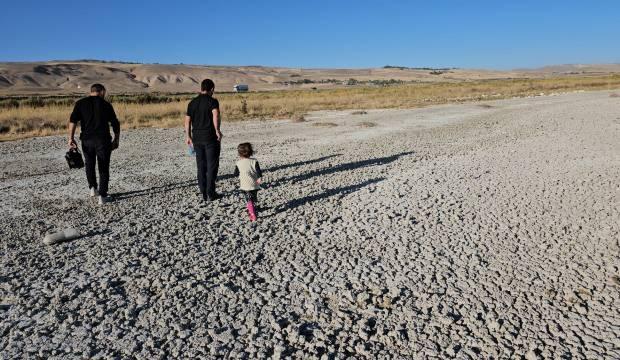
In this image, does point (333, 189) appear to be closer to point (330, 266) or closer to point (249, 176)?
point (249, 176)

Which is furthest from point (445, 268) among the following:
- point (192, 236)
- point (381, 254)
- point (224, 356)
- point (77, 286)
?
point (77, 286)

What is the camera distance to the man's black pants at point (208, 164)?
7.66 m

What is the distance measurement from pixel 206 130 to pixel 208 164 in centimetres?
58

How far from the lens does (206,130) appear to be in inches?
300

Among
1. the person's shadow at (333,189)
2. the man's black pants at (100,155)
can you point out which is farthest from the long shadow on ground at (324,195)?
the man's black pants at (100,155)

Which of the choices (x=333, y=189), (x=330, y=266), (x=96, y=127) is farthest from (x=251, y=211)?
(x=96, y=127)

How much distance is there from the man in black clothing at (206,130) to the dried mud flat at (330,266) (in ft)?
2.26

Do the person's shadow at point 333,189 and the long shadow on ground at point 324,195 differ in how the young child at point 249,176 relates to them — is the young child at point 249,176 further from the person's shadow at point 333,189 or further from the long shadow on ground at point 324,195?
the long shadow on ground at point 324,195

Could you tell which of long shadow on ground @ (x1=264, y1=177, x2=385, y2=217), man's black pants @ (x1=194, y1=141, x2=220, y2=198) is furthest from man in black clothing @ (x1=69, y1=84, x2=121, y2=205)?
long shadow on ground @ (x1=264, y1=177, x2=385, y2=217)

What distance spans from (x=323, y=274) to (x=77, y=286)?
2493 mm

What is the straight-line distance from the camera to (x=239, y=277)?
4.70 m

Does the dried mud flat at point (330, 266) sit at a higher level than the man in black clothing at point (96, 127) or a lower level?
lower

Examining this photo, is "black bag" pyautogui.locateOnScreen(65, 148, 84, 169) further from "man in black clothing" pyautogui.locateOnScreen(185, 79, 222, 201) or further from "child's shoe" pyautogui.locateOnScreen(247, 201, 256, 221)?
"child's shoe" pyautogui.locateOnScreen(247, 201, 256, 221)

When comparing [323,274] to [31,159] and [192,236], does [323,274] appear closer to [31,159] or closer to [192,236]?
[192,236]
